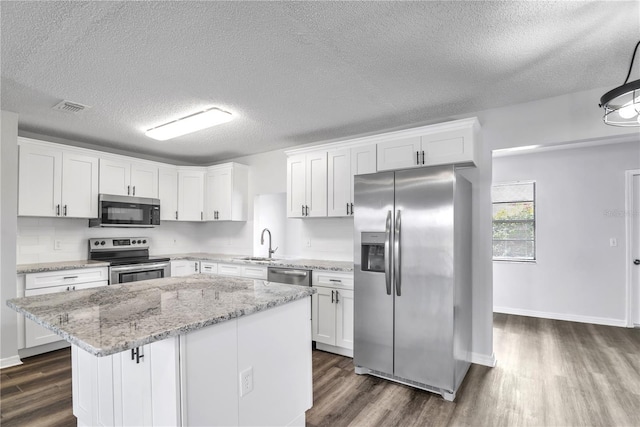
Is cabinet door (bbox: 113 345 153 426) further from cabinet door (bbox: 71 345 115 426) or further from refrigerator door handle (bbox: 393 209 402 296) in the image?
refrigerator door handle (bbox: 393 209 402 296)

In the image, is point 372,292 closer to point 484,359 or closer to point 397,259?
point 397,259

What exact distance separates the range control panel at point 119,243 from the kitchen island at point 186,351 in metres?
2.63

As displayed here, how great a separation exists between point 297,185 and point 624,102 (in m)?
3.14

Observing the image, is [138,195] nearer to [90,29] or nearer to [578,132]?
[90,29]

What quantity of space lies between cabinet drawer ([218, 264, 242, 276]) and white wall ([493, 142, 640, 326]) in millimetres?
4070

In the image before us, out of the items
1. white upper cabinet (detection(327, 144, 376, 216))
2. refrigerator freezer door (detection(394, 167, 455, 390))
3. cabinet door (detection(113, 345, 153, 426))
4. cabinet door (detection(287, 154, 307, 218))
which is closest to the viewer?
cabinet door (detection(113, 345, 153, 426))

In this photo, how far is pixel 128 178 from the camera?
4.51 m

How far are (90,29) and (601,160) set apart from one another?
5.85 metres

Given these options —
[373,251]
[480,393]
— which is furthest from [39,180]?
[480,393]

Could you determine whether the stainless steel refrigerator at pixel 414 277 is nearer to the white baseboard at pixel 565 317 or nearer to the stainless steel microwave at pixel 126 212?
the white baseboard at pixel 565 317

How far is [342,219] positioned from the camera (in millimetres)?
4184

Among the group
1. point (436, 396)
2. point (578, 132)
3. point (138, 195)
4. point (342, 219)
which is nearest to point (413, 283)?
point (436, 396)

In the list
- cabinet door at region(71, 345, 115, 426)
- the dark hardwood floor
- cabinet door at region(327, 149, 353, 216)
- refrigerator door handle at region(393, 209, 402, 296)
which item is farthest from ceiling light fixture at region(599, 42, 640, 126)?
cabinet door at region(71, 345, 115, 426)

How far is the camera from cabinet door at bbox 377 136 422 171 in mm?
3266
